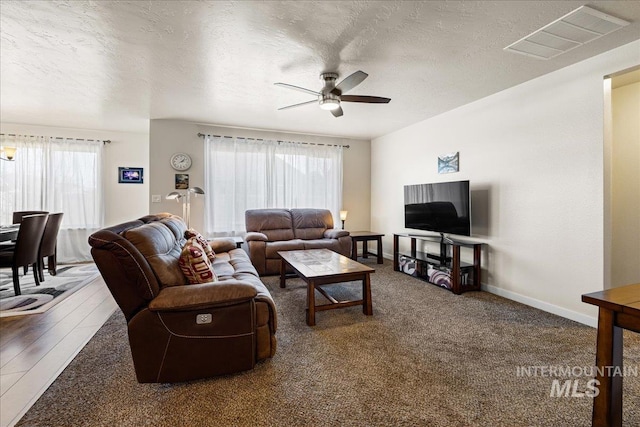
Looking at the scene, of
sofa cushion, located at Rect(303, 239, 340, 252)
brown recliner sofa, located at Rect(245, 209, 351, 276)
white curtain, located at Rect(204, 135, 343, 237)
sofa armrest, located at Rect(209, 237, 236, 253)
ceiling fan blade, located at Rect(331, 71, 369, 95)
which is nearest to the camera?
ceiling fan blade, located at Rect(331, 71, 369, 95)

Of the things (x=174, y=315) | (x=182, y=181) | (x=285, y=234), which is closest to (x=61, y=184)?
(x=182, y=181)

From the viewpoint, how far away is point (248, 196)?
5227 millimetres

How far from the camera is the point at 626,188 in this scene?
296 cm

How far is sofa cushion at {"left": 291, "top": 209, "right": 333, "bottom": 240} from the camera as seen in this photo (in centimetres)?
514

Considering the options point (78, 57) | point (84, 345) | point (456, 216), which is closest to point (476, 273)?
point (456, 216)

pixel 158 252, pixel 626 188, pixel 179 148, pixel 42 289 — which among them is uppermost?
pixel 179 148

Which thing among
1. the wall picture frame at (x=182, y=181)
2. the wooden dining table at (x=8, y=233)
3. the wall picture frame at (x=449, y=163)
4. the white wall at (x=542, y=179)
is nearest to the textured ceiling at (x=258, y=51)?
the white wall at (x=542, y=179)

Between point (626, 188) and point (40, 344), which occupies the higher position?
point (626, 188)

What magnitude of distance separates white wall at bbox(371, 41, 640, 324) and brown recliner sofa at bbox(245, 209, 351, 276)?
6.74ft

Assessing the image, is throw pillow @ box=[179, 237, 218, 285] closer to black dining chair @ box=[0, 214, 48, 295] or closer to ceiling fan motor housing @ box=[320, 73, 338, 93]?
ceiling fan motor housing @ box=[320, 73, 338, 93]

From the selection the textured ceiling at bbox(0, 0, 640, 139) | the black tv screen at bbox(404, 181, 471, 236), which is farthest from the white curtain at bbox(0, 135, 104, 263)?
the black tv screen at bbox(404, 181, 471, 236)

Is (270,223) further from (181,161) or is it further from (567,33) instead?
(567,33)

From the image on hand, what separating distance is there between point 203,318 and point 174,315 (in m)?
0.17

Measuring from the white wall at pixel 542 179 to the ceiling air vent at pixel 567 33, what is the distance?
47cm
